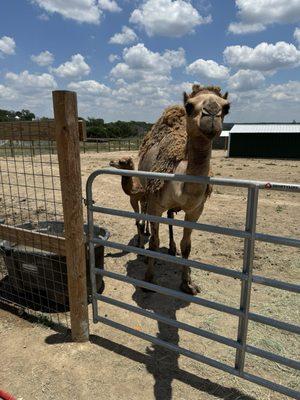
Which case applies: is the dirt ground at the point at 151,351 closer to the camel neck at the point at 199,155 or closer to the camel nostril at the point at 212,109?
the camel neck at the point at 199,155

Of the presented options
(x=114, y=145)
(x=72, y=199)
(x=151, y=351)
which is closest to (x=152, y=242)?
(x=151, y=351)

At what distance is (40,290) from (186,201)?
6.31ft

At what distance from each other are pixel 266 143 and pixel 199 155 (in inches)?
1001

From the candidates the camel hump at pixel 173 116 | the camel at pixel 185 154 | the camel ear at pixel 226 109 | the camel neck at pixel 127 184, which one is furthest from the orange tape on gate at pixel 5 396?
the camel hump at pixel 173 116

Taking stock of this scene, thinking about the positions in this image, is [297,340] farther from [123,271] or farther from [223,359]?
[123,271]

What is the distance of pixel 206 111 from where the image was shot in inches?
101

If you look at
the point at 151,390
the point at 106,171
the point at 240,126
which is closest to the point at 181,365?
the point at 151,390

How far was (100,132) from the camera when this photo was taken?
2409 inches

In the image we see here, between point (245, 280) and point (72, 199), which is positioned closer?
point (245, 280)

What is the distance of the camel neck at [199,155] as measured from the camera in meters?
3.05

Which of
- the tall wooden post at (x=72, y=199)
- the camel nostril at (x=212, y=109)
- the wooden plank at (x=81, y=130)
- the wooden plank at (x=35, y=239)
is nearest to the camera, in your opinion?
the camel nostril at (x=212, y=109)

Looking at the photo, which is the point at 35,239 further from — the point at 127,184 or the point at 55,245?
the point at 127,184

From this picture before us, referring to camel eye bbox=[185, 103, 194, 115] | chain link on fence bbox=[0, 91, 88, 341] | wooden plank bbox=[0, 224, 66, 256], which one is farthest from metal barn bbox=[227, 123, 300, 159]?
camel eye bbox=[185, 103, 194, 115]

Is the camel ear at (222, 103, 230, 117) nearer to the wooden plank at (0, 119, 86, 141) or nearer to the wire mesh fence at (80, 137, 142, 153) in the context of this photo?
the wooden plank at (0, 119, 86, 141)
